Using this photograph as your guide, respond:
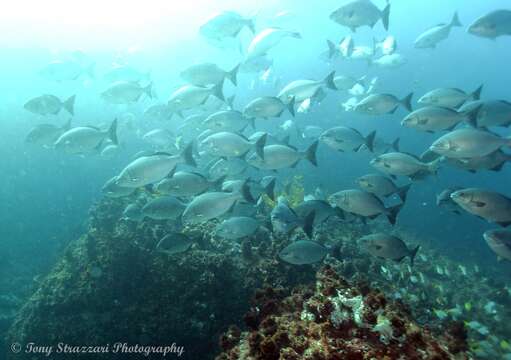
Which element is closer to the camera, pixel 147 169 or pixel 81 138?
pixel 147 169

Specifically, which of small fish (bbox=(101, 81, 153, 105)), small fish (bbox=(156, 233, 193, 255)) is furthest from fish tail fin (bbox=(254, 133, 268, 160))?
small fish (bbox=(101, 81, 153, 105))

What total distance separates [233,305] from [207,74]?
21.0 ft

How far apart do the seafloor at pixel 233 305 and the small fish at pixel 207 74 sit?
3678mm

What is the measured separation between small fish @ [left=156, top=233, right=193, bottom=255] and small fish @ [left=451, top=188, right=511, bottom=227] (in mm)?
4639

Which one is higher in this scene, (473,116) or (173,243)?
(473,116)

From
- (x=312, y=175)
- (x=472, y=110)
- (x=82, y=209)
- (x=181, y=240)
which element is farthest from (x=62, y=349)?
(x=312, y=175)

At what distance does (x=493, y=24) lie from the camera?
8.68 metres

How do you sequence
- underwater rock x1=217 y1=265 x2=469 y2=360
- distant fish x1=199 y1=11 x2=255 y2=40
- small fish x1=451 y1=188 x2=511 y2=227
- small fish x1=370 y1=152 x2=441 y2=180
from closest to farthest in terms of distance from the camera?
1. underwater rock x1=217 y1=265 x2=469 y2=360
2. small fish x1=451 y1=188 x2=511 y2=227
3. small fish x1=370 y1=152 x2=441 y2=180
4. distant fish x1=199 y1=11 x2=255 y2=40

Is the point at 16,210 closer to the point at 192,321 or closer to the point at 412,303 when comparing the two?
the point at 192,321

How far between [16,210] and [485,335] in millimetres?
20319

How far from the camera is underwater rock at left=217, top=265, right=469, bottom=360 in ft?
8.75

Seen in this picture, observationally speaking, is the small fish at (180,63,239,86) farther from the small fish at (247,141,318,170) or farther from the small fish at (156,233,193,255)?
the small fish at (156,233,193,255)

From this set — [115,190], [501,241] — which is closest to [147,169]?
[115,190]

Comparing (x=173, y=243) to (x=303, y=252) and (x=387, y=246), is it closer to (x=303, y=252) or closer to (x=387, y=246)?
(x=303, y=252)
